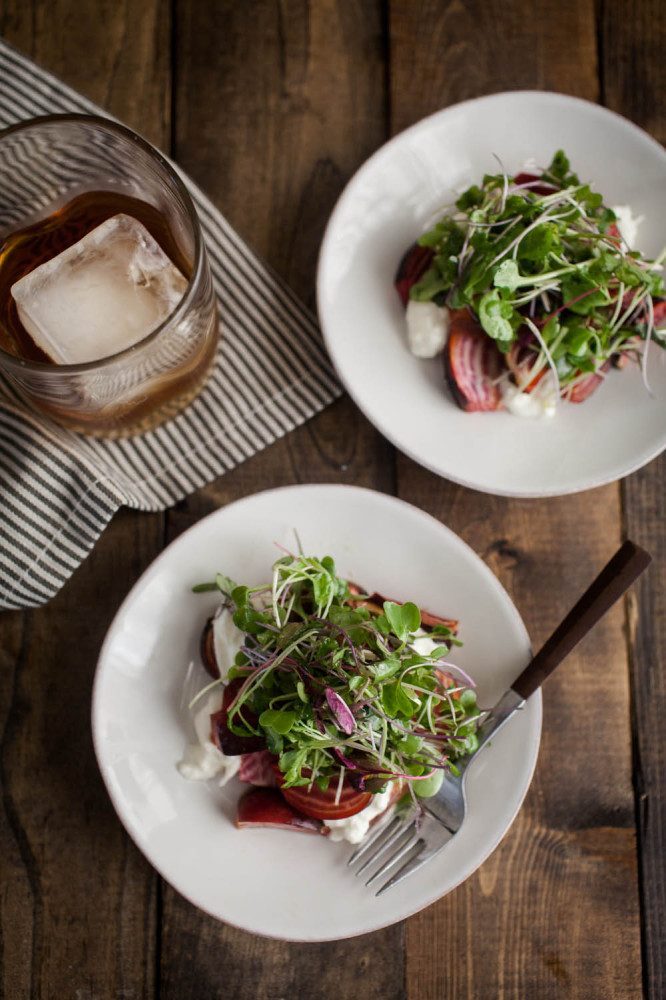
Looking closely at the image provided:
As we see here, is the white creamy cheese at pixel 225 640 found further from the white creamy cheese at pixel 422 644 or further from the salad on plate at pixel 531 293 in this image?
the salad on plate at pixel 531 293

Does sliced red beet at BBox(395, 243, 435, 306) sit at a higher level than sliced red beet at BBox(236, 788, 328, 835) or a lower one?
higher

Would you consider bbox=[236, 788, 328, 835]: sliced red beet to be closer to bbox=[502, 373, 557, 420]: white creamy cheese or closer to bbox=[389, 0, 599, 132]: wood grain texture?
bbox=[502, 373, 557, 420]: white creamy cheese

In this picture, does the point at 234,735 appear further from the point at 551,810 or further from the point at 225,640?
the point at 551,810

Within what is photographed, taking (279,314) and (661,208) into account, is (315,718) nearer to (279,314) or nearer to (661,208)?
(279,314)

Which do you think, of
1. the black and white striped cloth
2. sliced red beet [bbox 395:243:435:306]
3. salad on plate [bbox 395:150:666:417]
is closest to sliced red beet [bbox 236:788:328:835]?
the black and white striped cloth

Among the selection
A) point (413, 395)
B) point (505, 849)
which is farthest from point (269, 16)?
point (505, 849)
